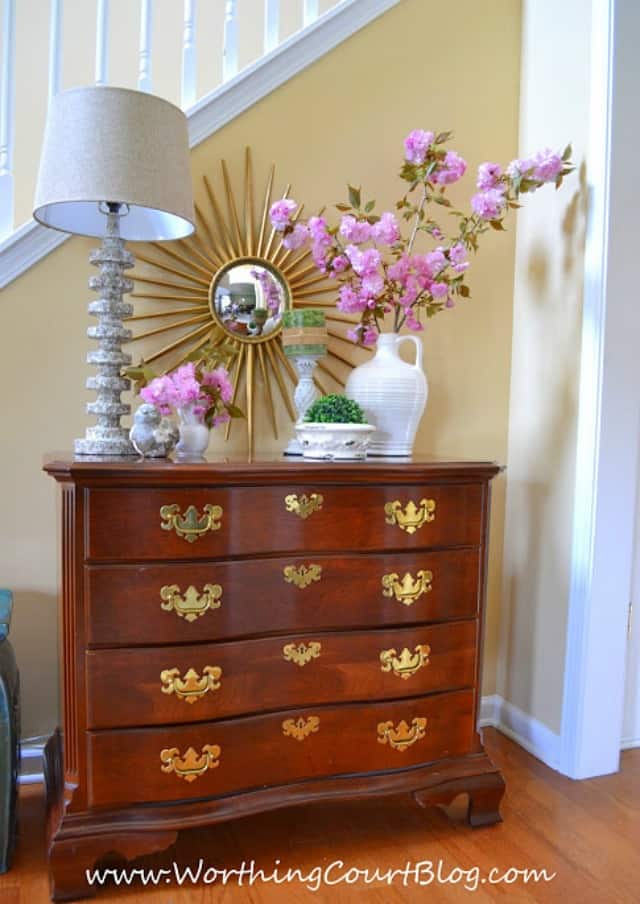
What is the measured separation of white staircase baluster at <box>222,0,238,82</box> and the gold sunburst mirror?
0.22 meters

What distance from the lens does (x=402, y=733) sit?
1.51 m

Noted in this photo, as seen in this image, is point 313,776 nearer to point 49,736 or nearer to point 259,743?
point 259,743

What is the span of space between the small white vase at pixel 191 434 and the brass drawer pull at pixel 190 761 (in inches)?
24.3

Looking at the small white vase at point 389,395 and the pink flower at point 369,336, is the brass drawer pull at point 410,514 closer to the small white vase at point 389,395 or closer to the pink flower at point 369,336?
the small white vase at point 389,395

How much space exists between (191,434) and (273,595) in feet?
1.34

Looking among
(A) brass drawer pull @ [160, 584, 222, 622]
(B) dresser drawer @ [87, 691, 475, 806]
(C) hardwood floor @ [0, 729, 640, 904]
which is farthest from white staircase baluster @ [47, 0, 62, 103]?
(C) hardwood floor @ [0, 729, 640, 904]

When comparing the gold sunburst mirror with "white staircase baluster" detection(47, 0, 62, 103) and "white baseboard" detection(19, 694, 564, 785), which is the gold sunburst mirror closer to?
"white staircase baluster" detection(47, 0, 62, 103)

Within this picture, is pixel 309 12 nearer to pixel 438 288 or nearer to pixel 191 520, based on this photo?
pixel 438 288

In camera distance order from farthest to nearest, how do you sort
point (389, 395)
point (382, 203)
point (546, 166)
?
1. point (382, 203)
2. point (546, 166)
3. point (389, 395)

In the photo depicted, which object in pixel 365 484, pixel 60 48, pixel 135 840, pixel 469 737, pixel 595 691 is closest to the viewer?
pixel 135 840

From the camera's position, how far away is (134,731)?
131cm

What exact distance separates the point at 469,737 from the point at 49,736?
1105 mm

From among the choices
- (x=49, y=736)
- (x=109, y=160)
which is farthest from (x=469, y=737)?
(x=109, y=160)

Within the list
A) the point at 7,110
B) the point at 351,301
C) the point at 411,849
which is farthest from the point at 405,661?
the point at 7,110
